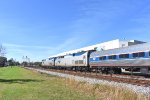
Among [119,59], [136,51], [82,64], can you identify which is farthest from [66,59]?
[136,51]

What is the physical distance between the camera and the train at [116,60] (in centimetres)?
3381

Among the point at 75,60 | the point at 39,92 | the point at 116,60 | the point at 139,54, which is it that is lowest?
the point at 39,92

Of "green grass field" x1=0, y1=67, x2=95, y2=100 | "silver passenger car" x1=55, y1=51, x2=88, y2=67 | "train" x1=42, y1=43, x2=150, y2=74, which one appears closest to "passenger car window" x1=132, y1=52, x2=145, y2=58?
"train" x1=42, y1=43, x2=150, y2=74

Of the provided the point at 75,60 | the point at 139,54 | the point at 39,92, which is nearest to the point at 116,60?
the point at 139,54

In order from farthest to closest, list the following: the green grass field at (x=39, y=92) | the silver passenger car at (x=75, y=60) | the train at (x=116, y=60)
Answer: the silver passenger car at (x=75, y=60), the train at (x=116, y=60), the green grass field at (x=39, y=92)

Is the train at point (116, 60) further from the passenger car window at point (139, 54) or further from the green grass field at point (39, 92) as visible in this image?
the green grass field at point (39, 92)

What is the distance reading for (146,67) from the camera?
33.2 metres

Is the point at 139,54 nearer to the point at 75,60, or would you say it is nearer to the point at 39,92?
the point at 39,92

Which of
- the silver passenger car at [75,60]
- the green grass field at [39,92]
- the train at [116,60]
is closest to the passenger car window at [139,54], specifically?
the train at [116,60]

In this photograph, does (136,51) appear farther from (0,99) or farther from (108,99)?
(0,99)

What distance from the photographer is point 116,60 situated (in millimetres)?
41031

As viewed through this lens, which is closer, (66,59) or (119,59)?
(119,59)

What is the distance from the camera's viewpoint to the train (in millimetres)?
33812

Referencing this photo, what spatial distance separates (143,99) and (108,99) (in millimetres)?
1836
